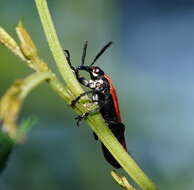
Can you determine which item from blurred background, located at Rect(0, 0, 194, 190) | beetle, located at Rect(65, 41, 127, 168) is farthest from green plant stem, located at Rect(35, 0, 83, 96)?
blurred background, located at Rect(0, 0, 194, 190)

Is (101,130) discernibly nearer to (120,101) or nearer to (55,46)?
(55,46)

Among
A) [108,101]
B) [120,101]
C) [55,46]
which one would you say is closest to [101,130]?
[55,46]

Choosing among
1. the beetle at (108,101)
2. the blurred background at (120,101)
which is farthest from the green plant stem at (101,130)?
the blurred background at (120,101)

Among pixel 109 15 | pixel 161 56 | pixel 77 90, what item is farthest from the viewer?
pixel 161 56

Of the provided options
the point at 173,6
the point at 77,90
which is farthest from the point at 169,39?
the point at 77,90

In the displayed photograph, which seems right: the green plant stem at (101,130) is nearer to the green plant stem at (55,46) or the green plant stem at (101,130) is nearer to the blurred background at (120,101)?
the green plant stem at (55,46)

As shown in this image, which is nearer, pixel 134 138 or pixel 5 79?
pixel 5 79

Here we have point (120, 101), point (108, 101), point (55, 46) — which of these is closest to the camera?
point (55, 46)

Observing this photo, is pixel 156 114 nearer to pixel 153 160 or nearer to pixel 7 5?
pixel 153 160
